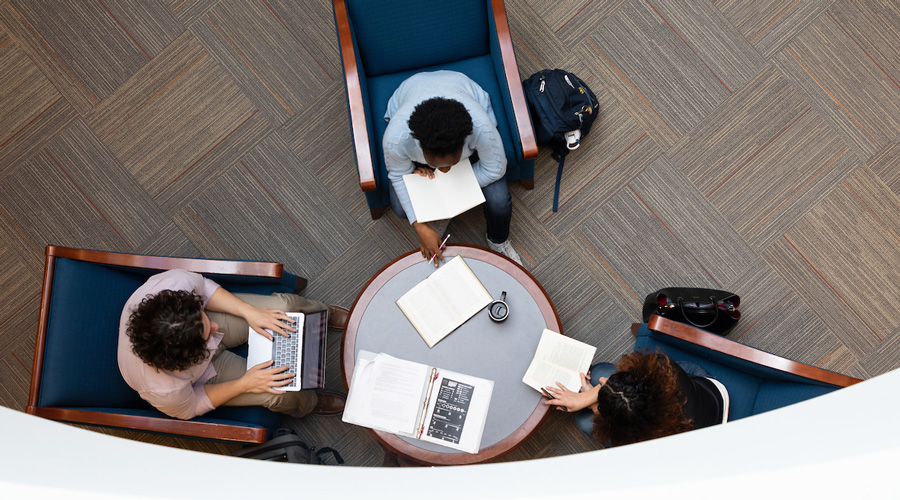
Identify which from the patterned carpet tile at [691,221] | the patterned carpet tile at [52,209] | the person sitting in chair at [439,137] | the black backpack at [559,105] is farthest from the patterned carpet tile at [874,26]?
Result: the patterned carpet tile at [52,209]

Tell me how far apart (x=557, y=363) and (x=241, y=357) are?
108 centimetres

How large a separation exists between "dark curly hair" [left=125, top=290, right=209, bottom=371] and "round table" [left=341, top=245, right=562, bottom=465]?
46 cm

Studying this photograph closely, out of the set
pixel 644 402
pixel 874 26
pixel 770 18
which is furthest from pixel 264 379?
pixel 874 26

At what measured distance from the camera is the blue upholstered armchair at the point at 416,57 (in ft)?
5.96

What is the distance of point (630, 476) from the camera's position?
0.71 metres

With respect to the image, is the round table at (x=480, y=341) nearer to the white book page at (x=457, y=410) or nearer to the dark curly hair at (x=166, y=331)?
the white book page at (x=457, y=410)

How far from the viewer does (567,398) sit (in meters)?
1.69

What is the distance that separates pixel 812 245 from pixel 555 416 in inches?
50.2

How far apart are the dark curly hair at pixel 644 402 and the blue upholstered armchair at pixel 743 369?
193 millimetres

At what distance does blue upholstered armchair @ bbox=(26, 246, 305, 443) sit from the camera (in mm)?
1519

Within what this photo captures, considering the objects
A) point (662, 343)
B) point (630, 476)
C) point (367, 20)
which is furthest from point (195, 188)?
point (630, 476)

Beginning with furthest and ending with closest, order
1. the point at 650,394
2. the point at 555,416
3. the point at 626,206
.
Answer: the point at 626,206 < the point at 555,416 < the point at 650,394

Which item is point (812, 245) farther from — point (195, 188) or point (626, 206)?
point (195, 188)

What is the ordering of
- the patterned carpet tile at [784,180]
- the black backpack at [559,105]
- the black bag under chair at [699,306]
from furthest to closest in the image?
the patterned carpet tile at [784,180], the black backpack at [559,105], the black bag under chair at [699,306]
